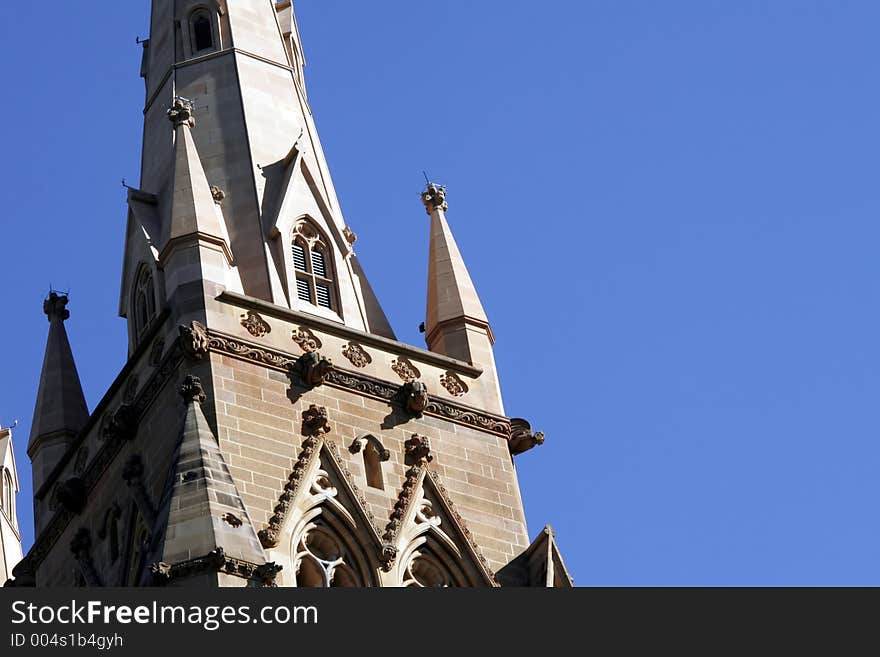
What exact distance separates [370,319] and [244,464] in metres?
6.79

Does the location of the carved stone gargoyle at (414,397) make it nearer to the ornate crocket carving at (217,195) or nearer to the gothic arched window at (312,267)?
the gothic arched window at (312,267)

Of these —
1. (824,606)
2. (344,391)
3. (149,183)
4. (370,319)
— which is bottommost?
(824,606)

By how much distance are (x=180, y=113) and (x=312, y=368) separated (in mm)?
6687

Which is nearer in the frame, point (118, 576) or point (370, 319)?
point (118, 576)

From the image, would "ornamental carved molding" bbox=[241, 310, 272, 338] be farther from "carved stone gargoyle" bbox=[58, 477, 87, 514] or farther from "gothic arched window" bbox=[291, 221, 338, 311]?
"carved stone gargoyle" bbox=[58, 477, 87, 514]

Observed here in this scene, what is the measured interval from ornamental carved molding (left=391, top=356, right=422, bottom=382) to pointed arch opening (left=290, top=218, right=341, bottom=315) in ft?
7.11

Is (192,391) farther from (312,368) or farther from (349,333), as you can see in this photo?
(349,333)

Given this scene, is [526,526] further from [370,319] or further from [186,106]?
[186,106]

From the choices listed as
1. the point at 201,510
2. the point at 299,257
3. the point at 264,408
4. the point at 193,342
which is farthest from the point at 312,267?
the point at 201,510

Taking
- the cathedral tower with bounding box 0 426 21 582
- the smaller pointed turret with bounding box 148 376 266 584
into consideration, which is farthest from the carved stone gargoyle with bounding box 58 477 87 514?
the cathedral tower with bounding box 0 426 21 582

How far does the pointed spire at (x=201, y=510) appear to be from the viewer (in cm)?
3425

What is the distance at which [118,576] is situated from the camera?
39094 millimetres

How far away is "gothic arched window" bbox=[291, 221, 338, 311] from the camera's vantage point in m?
43.5

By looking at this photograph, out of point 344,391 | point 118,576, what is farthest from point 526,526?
point 118,576
